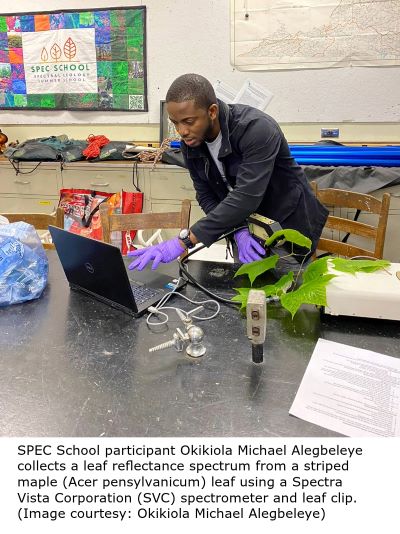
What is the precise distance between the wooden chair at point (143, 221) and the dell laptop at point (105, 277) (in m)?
0.47

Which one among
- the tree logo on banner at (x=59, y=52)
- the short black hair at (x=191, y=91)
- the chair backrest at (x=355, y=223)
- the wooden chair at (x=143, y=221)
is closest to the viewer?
the short black hair at (x=191, y=91)

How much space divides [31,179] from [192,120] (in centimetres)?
196

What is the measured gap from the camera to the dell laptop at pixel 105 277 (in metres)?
1.05

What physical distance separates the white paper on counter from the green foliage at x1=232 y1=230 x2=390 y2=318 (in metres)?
0.11

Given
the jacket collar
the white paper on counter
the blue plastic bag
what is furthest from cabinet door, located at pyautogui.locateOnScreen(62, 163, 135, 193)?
the white paper on counter

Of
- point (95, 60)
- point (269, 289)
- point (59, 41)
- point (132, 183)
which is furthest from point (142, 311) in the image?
point (59, 41)

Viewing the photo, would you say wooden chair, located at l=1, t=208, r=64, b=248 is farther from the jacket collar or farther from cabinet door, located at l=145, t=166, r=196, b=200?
cabinet door, located at l=145, t=166, r=196, b=200

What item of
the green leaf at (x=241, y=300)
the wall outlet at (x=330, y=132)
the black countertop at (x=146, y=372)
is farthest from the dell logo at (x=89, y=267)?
the wall outlet at (x=330, y=132)

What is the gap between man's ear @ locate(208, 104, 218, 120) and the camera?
1.39 meters

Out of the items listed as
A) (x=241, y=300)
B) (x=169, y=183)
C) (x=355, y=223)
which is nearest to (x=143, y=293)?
(x=241, y=300)

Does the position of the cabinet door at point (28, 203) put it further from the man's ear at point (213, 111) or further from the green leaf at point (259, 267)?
the green leaf at point (259, 267)

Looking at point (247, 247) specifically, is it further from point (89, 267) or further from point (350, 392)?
point (350, 392)

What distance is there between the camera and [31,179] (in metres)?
2.92

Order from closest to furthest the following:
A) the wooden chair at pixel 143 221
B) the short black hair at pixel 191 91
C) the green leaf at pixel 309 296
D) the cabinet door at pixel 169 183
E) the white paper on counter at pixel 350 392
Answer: the white paper on counter at pixel 350 392 → the green leaf at pixel 309 296 → the short black hair at pixel 191 91 → the wooden chair at pixel 143 221 → the cabinet door at pixel 169 183
